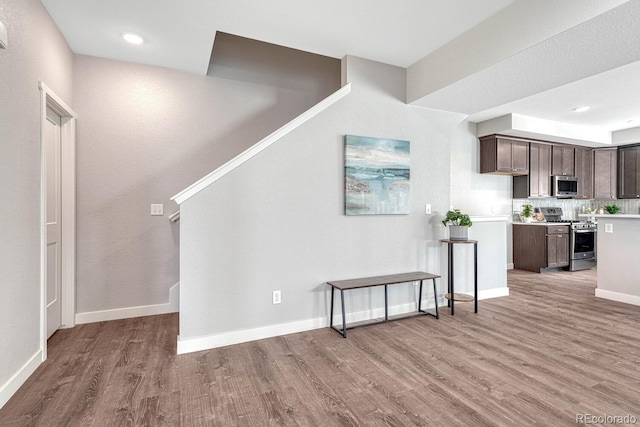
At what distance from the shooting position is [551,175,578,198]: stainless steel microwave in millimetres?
6386

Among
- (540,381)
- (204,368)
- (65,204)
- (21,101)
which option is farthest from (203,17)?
(540,381)

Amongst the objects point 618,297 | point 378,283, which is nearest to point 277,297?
point 378,283

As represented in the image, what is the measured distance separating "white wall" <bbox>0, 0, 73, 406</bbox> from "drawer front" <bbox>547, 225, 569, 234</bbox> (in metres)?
6.99

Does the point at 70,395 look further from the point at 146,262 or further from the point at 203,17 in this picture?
the point at 203,17

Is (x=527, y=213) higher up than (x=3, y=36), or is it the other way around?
(x=3, y=36)

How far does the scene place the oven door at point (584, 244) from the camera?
6.22 m

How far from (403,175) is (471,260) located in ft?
4.90

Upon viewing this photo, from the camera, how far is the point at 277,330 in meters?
3.04

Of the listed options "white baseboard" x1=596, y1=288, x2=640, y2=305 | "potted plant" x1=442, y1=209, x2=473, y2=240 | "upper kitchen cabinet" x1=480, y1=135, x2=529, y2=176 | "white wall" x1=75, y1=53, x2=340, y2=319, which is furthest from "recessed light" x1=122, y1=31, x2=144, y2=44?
"white baseboard" x1=596, y1=288, x2=640, y2=305

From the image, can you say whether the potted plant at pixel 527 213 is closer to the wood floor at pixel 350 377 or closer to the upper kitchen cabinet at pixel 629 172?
the upper kitchen cabinet at pixel 629 172

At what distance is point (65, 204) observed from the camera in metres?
3.15

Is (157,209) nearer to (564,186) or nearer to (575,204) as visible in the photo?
(564,186)

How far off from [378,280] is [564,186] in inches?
211

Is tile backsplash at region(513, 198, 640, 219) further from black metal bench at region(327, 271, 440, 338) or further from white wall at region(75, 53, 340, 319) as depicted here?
white wall at region(75, 53, 340, 319)
